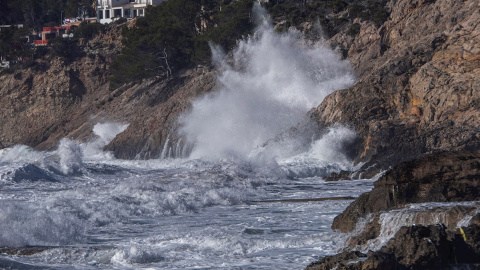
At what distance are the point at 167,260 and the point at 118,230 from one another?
3.85 meters

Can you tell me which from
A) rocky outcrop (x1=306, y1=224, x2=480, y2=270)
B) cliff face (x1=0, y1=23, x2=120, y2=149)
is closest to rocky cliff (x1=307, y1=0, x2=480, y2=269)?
rocky outcrop (x1=306, y1=224, x2=480, y2=270)

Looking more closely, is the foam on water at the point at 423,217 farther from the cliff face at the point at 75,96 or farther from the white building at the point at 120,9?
the white building at the point at 120,9

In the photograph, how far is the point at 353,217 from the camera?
1278cm

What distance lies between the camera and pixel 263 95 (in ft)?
117

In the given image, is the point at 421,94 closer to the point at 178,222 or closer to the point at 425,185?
the point at 178,222

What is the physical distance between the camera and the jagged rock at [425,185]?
12336 mm

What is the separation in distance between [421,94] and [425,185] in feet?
45.4

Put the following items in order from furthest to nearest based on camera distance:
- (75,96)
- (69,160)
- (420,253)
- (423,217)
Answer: (75,96) → (69,160) → (423,217) → (420,253)

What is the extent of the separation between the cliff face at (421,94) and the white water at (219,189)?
3.98 feet

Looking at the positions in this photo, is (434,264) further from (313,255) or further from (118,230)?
(118,230)

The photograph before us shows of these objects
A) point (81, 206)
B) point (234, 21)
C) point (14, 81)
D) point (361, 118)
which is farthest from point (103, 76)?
point (81, 206)

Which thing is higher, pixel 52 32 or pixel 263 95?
pixel 52 32

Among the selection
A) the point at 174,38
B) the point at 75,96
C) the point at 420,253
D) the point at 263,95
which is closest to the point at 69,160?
the point at 263,95

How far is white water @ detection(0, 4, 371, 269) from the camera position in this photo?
12.5 meters
